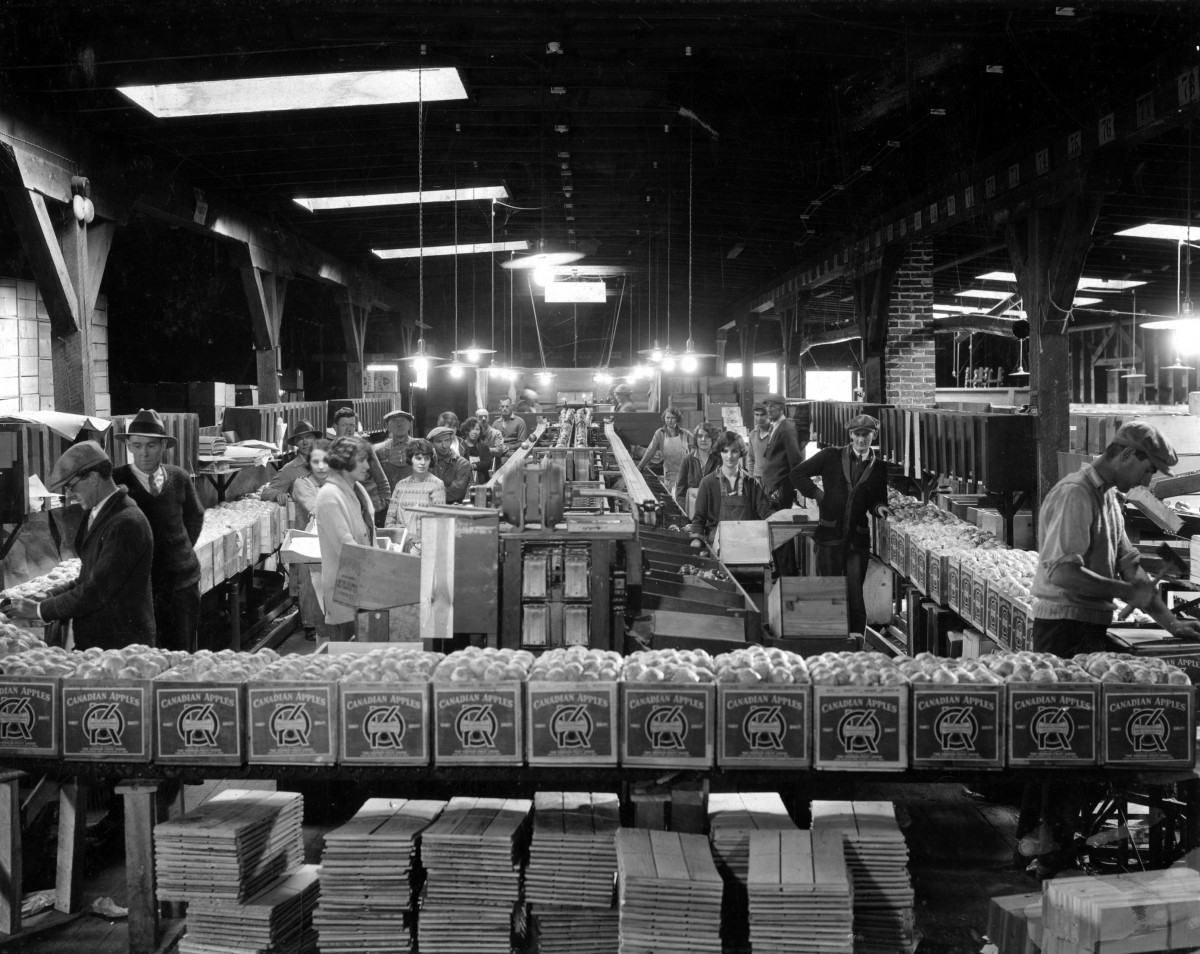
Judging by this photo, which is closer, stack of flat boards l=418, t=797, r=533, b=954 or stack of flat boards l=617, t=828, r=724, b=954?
stack of flat boards l=617, t=828, r=724, b=954

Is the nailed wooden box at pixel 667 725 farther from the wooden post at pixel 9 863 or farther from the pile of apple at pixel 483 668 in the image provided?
the wooden post at pixel 9 863

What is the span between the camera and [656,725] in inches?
165

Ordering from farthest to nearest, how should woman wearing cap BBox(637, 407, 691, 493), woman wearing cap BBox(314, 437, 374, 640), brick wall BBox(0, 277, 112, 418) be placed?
woman wearing cap BBox(637, 407, 691, 493) < brick wall BBox(0, 277, 112, 418) < woman wearing cap BBox(314, 437, 374, 640)

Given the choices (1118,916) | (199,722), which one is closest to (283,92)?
(199,722)

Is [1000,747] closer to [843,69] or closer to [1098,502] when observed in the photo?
[1098,502]

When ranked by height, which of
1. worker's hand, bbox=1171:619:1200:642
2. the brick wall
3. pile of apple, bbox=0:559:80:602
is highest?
the brick wall

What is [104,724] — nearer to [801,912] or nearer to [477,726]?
[477,726]

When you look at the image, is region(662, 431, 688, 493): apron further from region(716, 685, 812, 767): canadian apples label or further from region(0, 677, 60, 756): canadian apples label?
region(0, 677, 60, 756): canadian apples label

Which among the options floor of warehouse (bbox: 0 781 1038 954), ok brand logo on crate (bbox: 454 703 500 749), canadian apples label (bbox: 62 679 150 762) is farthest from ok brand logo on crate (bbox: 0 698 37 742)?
ok brand logo on crate (bbox: 454 703 500 749)

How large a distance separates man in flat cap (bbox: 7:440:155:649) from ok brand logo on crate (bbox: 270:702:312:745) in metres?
1.72

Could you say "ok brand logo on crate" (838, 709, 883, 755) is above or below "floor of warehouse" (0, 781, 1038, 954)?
above

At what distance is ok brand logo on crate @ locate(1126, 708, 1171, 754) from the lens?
13.5 feet

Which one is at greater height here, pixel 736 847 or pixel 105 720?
pixel 105 720

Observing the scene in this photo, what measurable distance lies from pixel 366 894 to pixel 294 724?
28.2 inches
